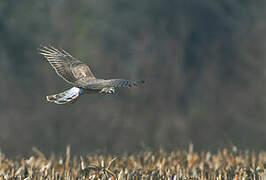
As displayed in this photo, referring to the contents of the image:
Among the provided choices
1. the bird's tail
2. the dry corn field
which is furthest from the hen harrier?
the dry corn field

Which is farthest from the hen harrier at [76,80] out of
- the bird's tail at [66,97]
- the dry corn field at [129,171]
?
the dry corn field at [129,171]

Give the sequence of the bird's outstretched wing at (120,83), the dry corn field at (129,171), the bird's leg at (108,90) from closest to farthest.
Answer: the bird's outstretched wing at (120,83) → the bird's leg at (108,90) → the dry corn field at (129,171)

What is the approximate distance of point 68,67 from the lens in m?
5.41

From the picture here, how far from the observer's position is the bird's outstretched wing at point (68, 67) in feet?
17.3

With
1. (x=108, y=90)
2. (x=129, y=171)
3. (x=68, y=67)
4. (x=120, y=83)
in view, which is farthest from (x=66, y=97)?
(x=129, y=171)

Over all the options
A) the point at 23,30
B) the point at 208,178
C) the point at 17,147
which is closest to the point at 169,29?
the point at 23,30

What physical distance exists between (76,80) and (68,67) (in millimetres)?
283

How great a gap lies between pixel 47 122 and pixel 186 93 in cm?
426

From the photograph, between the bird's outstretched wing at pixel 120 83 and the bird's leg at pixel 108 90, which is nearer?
the bird's outstretched wing at pixel 120 83

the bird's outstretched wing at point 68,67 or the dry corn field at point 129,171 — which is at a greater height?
the bird's outstretched wing at point 68,67

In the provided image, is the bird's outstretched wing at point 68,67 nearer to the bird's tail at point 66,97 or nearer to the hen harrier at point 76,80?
the hen harrier at point 76,80

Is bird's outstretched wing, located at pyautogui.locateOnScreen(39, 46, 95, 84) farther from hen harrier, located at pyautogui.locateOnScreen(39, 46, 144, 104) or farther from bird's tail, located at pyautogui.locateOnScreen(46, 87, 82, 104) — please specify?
bird's tail, located at pyautogui.locateOnScreen(46, 87, 82, 104)

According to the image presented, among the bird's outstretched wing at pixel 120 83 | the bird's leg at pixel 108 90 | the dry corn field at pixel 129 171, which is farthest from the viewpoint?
the dry corn field at pixel 129 171

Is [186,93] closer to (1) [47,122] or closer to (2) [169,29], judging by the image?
(2) [169,29]
